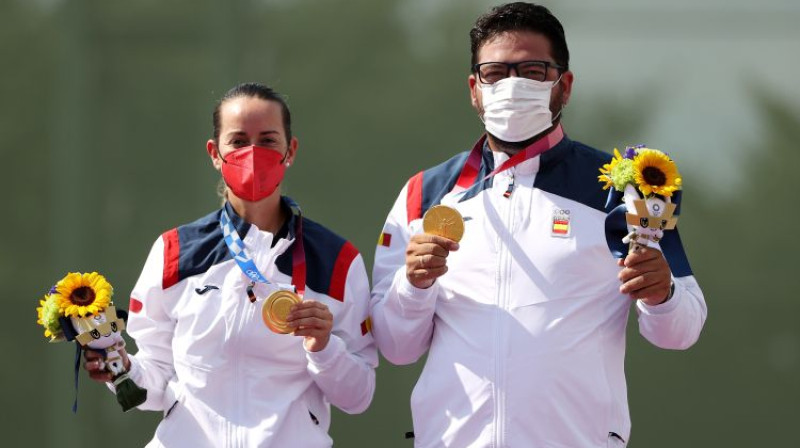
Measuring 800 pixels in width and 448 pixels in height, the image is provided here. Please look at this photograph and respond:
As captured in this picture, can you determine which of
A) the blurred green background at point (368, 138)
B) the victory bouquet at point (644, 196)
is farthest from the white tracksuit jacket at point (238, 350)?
the blurred green background at point (368, 138)

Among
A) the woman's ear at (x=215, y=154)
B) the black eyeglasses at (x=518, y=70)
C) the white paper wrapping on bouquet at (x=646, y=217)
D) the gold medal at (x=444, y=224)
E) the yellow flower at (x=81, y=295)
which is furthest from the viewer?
the woman's ear at (x=215, y=154)

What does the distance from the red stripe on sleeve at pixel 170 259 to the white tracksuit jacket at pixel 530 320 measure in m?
0.71

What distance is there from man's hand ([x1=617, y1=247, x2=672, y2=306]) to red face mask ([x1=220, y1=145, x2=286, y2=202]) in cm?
122

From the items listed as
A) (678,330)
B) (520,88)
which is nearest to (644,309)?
(678,330)

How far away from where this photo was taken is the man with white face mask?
357cm

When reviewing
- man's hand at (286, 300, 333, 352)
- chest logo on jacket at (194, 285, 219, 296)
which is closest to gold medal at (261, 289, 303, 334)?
man's hand at (286, 300, 333, 352)

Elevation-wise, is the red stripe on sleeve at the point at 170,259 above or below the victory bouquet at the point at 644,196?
below

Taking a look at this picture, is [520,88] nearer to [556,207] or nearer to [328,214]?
[556,207]

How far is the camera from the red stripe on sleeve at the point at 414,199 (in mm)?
3953

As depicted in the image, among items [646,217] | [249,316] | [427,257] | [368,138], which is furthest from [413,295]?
[368,138]

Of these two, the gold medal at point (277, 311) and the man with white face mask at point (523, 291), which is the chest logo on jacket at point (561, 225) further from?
the gold medal at point (277, 311)

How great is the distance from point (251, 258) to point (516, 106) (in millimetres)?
999

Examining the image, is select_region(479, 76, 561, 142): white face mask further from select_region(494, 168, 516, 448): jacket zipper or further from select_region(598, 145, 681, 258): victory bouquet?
select_region(598, 145, 681, 258): victory bouquet

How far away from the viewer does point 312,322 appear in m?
3.62
